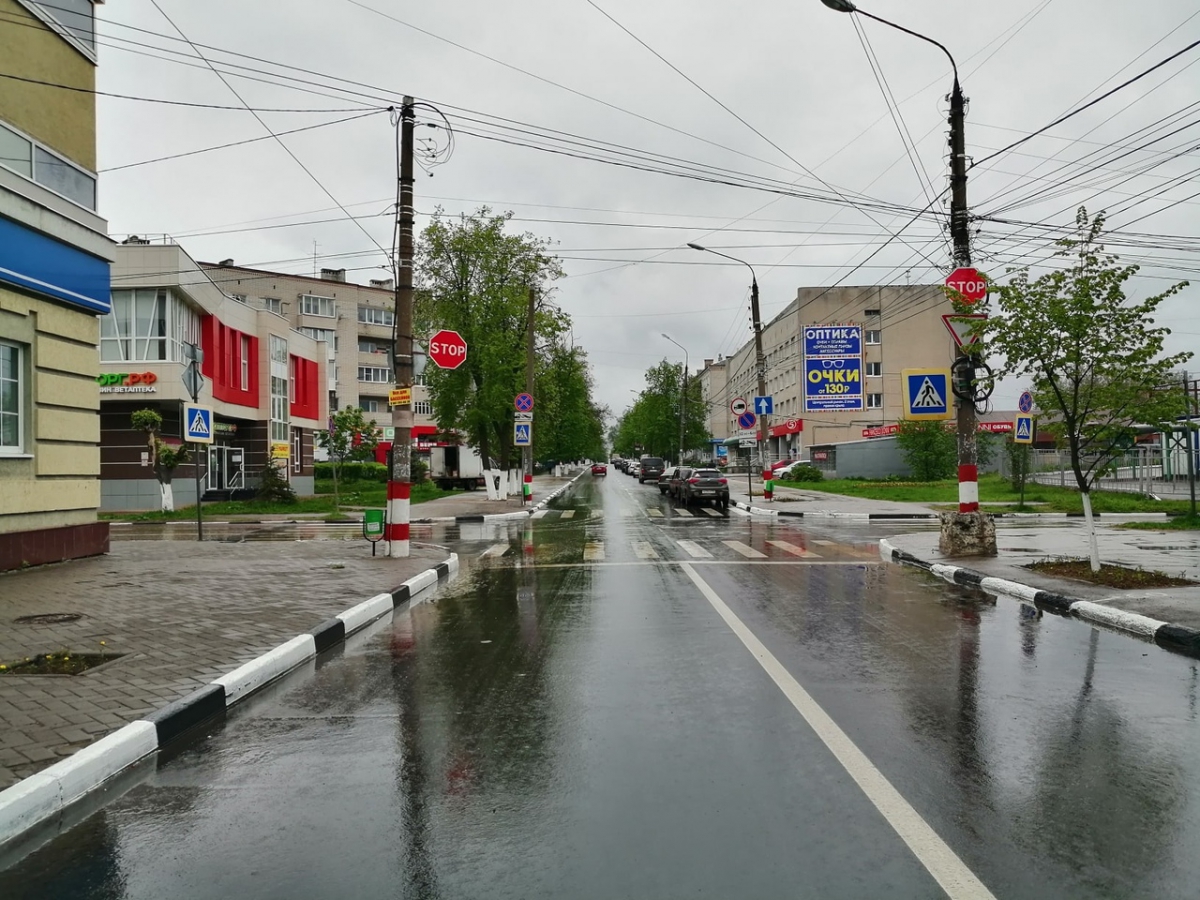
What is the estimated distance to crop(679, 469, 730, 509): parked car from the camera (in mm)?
32719

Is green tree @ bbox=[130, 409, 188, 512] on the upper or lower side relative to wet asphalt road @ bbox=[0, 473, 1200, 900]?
upper

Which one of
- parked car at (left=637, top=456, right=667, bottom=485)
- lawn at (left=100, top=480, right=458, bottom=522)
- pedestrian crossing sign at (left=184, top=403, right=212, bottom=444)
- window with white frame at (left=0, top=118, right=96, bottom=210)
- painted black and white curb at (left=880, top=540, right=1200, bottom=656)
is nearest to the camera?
painted black and white curb at (left=880, top=540, right=1200, bottom=656)

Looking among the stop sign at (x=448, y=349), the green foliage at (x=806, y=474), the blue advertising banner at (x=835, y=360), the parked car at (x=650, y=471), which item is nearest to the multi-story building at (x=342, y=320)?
the parked car at (x=650, y=471)

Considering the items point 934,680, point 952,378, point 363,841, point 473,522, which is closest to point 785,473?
point 473,522

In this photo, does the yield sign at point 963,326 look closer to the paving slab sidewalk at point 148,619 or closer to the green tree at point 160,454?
the paving slab sidewalk at point 148,619

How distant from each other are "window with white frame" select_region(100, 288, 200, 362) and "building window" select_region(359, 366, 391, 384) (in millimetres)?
39250

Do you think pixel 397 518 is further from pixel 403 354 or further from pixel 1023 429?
pixel 1023 429

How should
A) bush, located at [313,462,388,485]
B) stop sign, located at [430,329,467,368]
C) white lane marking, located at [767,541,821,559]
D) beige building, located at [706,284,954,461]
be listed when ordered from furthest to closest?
beige building, located at [706,284,954,461], bush, located at [313,462,388,485], stop sign, located at [430,329,467,368], white lane marking, located at [767,541,821,559]

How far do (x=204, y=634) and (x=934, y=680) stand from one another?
642 centimetres

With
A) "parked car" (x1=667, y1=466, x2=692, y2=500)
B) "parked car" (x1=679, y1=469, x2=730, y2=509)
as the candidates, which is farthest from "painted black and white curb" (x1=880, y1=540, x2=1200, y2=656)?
"parked car" (x1=667, y1=466, x2=692, y2=500)

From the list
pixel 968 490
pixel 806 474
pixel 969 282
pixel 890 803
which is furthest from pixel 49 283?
pixel 806 474

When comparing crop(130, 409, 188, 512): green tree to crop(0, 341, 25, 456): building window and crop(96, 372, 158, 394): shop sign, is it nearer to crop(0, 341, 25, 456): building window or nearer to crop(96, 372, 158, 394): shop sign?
crop(96, 372, 158, 394): shop sign

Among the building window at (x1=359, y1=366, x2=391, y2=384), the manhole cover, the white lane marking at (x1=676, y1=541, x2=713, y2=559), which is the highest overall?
the building window at (x1=359, y1=366, x2=391, y2=384)

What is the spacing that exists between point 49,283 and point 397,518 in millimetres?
6335
